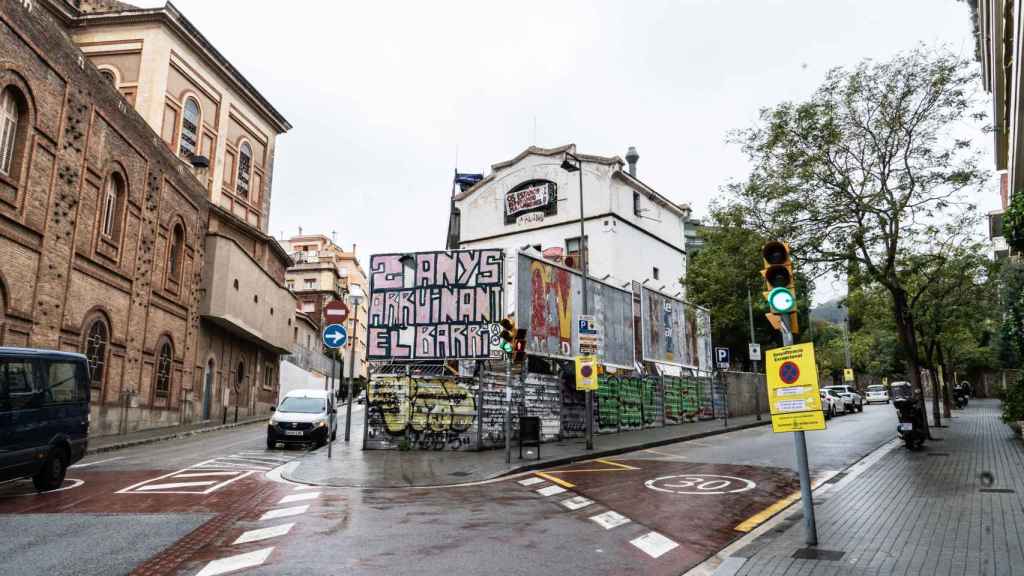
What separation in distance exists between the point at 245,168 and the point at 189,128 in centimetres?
579

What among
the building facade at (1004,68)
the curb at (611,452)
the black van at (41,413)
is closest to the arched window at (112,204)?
the black van at (41,413)

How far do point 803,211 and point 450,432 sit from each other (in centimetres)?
1159

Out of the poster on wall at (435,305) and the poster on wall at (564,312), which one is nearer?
the poster on wall at (435,305)

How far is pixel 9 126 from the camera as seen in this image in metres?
18.5

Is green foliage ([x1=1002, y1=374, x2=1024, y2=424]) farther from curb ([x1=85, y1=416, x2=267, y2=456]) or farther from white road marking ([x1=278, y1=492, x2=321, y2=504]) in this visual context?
curb ([x1=85, y1=416, x2=267, y2=456])

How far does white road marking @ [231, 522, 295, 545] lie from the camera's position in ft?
23.5

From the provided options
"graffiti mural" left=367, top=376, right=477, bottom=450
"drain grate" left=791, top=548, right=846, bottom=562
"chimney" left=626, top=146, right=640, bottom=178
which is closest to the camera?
"drain grate" left=791, top=548, right=846, bottom=562

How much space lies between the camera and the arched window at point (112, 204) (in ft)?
77.5

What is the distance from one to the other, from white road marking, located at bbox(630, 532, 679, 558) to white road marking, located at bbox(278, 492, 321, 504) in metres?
5.24

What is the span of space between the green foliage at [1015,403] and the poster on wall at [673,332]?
10.9 metres

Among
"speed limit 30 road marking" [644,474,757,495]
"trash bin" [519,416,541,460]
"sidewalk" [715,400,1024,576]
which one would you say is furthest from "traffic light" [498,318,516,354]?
"sidewalk" [715,400,1024,576]

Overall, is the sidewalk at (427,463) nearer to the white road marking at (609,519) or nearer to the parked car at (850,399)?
the white road marking at (609,519)

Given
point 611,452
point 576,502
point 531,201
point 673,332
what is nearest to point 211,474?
point 576,502

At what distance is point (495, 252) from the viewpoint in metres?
19.8
